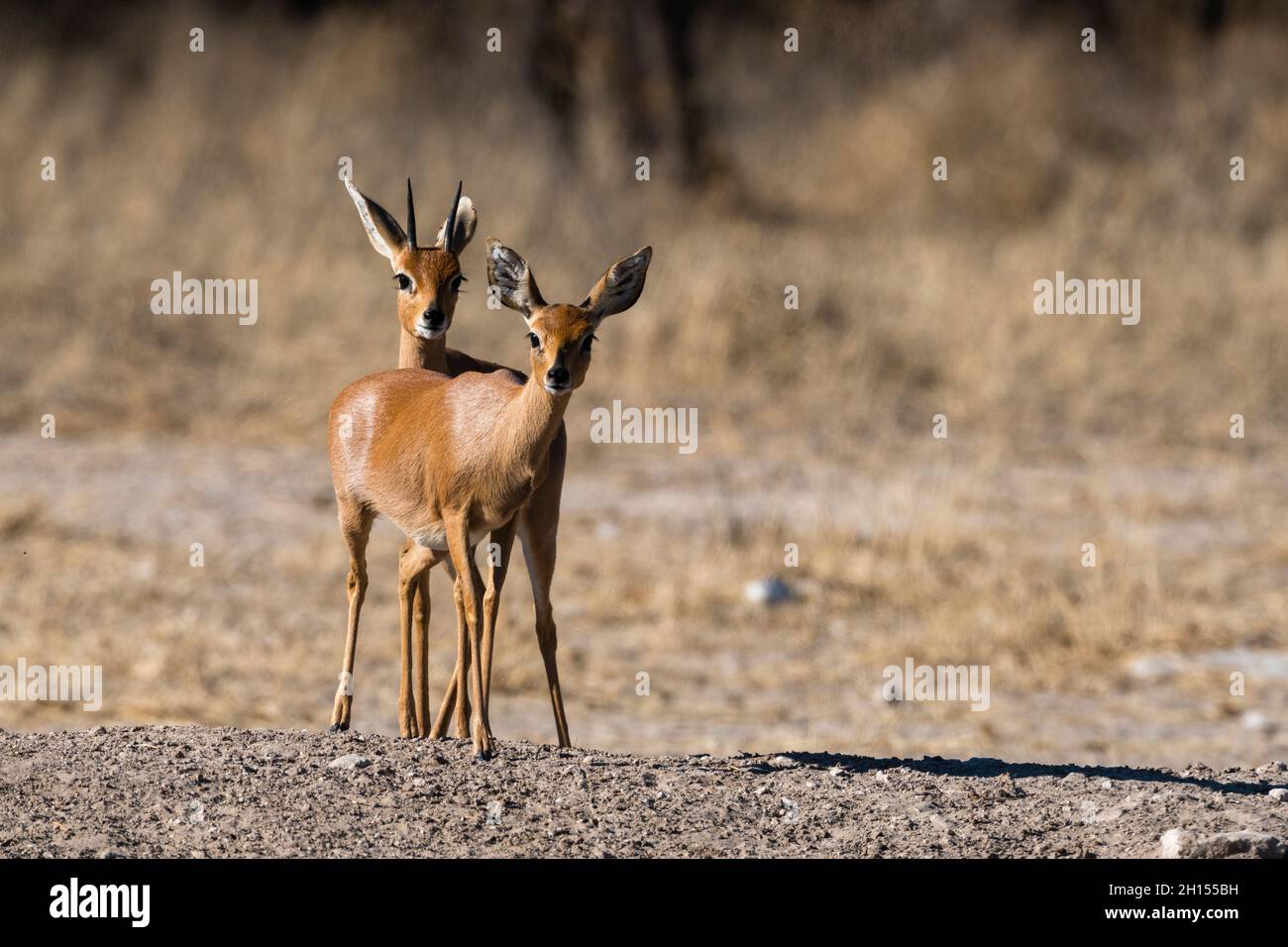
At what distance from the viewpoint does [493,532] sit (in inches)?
274

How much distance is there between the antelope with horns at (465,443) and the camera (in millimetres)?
6496

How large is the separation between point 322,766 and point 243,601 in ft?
20.5

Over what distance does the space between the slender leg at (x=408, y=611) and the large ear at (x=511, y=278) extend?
1.14 metres

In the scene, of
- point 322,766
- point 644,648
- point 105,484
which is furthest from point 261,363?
point 322,766

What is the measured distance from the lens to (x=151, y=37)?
30266mm

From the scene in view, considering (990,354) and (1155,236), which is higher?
(1155,236)

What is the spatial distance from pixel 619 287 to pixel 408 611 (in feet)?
5.00

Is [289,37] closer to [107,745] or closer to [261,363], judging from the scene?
[261,363]

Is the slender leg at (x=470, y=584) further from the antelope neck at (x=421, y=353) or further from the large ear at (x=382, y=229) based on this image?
the large ear at (x=382, y=229)

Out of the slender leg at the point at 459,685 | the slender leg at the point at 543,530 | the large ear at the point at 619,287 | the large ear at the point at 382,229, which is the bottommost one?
the slender leg at the point at 459,685

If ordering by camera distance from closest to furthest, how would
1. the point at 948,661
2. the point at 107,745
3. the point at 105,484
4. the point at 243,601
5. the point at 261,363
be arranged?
the point at 107,745, the point at 948,661, the point at 243,601, the point at 105,484, the point at 261,363

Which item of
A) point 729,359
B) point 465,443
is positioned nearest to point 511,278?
point 465,443

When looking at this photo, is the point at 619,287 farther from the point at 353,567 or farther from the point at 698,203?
the point at 698,203

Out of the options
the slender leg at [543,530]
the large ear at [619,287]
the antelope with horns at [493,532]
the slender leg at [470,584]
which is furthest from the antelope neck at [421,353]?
the large ear at [619,287]
